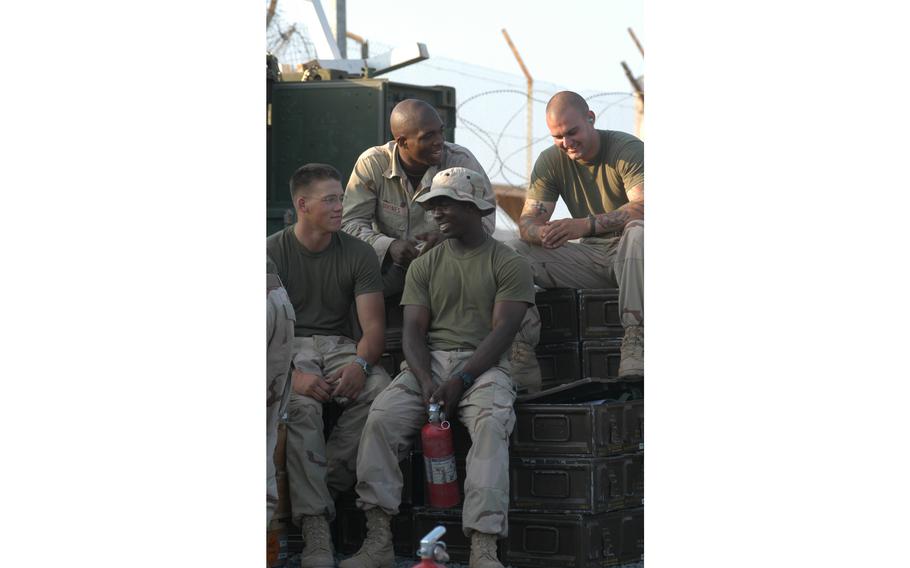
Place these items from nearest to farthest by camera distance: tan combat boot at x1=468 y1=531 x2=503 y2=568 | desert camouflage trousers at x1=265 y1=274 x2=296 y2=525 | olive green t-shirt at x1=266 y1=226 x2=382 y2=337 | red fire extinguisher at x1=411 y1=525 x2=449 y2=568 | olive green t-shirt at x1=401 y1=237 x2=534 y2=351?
red fire extinguisher at x1=411 y1=525 x2=449 y2=568
desert camouflage trousers at x1=265 y1=274 x2=296 y2=525
tan combat boot at x1=468 y1=531 x2=503 y2=568
olive green t-shirt at x1=401 y1=237 x2=534 y2=351
olive green t-shirt at x1=266 y1=226 x2=382 y2=337

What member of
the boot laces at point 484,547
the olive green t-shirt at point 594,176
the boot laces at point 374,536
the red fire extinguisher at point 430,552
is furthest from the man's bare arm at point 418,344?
the red fire extinguisher at point 430,552

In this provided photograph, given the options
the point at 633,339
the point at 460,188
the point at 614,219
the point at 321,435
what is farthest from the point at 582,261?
the point at 321,435

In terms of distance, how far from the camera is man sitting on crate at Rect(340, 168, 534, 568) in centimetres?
503

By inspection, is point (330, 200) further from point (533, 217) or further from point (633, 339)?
point (633, 339)

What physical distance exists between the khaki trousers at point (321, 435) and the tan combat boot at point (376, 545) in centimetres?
17

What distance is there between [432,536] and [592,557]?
165cm

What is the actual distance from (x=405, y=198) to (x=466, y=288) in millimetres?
972

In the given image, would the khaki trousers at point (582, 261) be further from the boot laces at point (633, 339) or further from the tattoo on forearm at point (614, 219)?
the boot laces at point (633, 339)

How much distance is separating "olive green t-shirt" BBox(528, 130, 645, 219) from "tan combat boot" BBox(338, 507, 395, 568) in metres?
→ 1.91

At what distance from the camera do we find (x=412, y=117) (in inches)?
241

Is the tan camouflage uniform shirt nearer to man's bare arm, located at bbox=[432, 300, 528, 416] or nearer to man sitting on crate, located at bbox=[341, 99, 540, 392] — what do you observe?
man sitting on crate, located at bbox=[341, 99, 540, 392]

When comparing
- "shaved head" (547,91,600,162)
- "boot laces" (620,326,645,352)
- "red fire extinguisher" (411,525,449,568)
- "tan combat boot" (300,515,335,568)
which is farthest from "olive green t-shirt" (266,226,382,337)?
"red fire extinguisher" (411,525,449,568)
